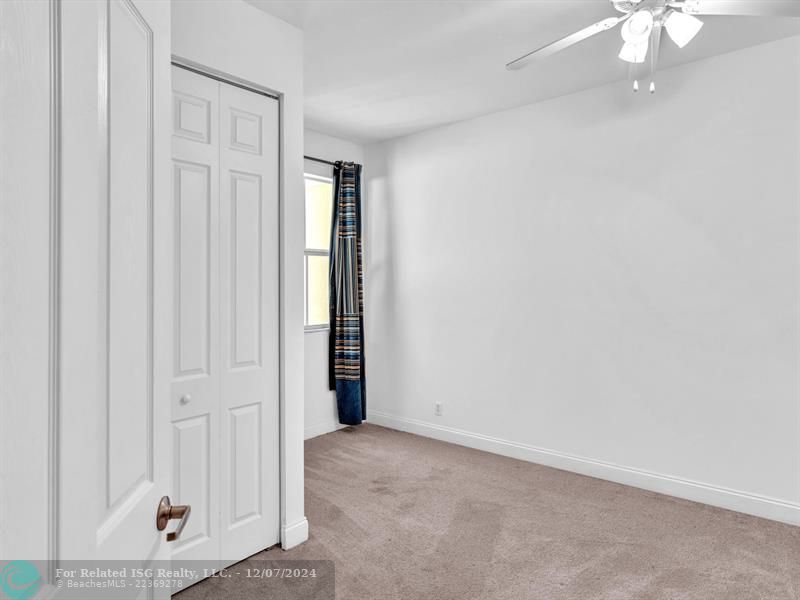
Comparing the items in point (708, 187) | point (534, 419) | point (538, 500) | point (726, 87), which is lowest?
point (538, 500)

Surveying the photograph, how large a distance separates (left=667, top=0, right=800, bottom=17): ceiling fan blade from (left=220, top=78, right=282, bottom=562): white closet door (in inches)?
70.2

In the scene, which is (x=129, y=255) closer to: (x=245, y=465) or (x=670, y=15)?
(x=245, y=465)

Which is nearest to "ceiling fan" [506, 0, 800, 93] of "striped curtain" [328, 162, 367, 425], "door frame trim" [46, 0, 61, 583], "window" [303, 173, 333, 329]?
"door frame trim" [46, 0, 61, 583]

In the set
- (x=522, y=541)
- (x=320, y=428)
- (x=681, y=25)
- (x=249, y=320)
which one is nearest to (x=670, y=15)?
(x=681, y=25)

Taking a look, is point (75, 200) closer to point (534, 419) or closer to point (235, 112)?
point (235, 112)

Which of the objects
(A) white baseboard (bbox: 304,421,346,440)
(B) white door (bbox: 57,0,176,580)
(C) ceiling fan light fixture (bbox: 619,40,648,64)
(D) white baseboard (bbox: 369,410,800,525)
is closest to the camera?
(B) white door (bbox: 57,0,176,580)

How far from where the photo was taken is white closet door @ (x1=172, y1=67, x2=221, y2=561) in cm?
211

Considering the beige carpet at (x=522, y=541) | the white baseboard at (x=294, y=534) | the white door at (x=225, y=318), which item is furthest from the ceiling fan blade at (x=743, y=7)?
the white baseboard at (x=294, y=534)

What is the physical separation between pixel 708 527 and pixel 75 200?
3.24 metres

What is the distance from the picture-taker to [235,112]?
229 cm

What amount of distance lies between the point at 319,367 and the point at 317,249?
1.08 m

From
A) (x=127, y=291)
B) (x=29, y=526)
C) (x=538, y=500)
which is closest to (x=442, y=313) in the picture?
(x=538, y=500)

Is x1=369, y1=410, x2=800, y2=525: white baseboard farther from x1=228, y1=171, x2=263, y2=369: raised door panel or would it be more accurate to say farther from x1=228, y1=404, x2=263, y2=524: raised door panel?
x1=228, y1=171, x2=263, y2=369: raised door panel

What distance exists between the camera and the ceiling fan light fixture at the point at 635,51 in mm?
1983
